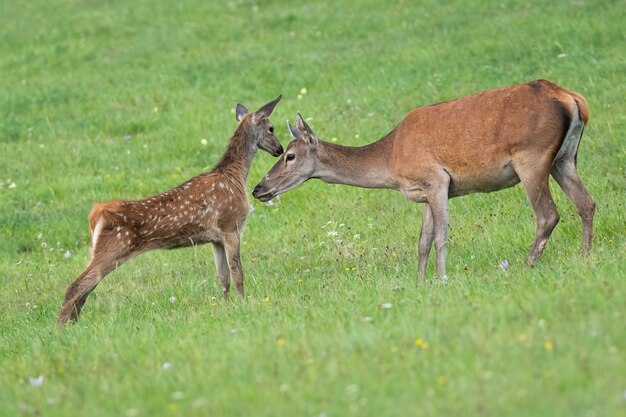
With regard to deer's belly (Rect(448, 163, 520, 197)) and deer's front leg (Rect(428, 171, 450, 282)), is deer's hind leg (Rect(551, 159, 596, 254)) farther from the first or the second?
deer's front leg (Rect(428, 171, 450, 282))

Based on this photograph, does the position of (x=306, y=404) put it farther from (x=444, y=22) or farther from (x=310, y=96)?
(x=444, y=22)

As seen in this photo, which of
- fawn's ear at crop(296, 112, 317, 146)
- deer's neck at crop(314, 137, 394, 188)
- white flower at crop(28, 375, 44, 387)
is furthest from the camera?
fawn's ear at crop(296, 112, 317, 146)

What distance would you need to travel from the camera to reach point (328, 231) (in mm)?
11375

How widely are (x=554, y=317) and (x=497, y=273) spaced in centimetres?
213

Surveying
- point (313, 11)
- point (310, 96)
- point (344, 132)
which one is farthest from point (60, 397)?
point (313, 11)

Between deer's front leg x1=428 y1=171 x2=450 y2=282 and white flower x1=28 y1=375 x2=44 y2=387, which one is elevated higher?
white flower x1=28 y1=375 x2=44 y2=387

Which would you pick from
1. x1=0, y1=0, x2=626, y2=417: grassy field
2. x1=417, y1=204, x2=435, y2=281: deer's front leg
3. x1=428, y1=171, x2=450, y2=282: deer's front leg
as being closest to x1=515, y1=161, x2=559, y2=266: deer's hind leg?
x1=0, y1=0, x2=626, y2=417: grassy field

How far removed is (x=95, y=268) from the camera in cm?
901

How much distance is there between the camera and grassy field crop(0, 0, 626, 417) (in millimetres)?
5516

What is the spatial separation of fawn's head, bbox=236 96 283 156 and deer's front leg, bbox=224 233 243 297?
1403 millimetres

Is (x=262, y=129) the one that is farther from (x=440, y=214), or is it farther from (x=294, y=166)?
(x=440, y=214)

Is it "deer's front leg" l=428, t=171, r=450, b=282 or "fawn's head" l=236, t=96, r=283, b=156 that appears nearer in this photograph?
"deer's front leg" l=428, t=171, r=450, b=282

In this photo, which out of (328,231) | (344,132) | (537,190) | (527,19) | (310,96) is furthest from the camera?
(527,19)

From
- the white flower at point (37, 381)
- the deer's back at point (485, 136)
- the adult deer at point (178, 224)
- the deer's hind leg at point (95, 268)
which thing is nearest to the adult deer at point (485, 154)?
the deer's back at point (485, 136)
